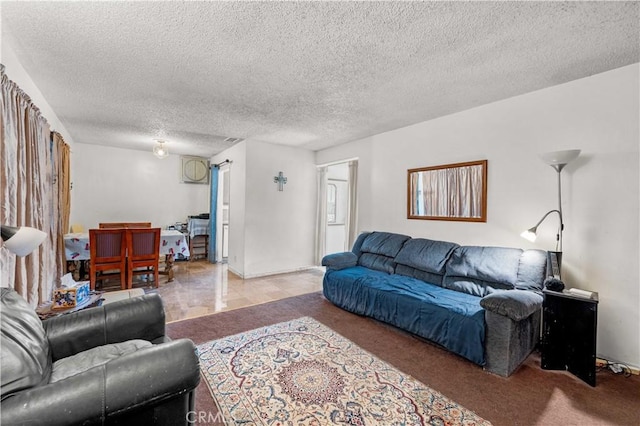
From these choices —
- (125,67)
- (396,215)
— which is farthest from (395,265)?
(125,67)

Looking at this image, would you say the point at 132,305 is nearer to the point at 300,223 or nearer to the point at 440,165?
the point at 440,165

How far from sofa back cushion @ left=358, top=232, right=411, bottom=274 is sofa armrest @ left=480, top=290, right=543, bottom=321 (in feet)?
4.61

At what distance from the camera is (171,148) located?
5.58 metres

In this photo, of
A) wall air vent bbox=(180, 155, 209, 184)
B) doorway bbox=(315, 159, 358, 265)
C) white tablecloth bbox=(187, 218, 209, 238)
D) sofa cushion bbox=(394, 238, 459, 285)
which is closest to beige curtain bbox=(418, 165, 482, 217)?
sofa cushion bbox=(394, 238, 459, 285)

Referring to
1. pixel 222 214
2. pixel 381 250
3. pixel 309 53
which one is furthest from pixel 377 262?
pixel 222 214

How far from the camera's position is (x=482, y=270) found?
2.65 meters

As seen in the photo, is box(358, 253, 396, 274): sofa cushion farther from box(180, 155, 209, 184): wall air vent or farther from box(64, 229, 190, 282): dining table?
box(180, 155, 209, 184): wall air vent

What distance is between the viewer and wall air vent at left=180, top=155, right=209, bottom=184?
629cm

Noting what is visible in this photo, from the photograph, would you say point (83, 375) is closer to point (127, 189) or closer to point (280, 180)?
point (280, 180)

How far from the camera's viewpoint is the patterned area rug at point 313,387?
164cm

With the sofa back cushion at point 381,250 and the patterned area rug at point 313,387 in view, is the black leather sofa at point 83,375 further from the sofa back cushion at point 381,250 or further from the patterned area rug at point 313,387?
the sofa back cushion at point 381,250

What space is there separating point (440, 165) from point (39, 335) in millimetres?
3664

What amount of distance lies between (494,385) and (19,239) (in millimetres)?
2865

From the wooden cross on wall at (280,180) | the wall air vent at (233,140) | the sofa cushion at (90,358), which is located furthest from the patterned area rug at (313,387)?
the wall air vent at (233,140)
